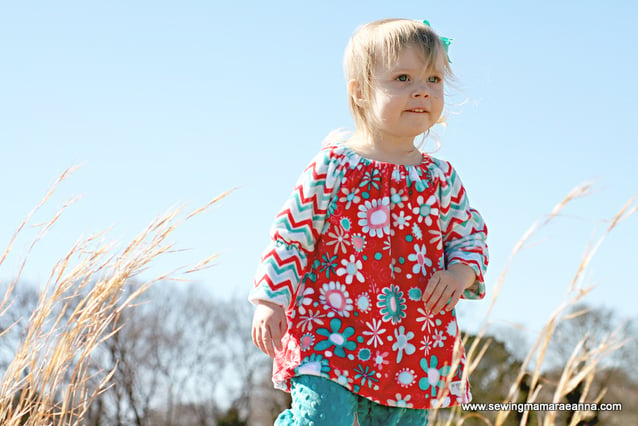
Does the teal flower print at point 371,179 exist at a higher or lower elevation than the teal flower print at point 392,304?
higher

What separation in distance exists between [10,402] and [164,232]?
0.73 metres

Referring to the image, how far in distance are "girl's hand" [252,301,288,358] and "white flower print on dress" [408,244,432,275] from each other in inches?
15.6

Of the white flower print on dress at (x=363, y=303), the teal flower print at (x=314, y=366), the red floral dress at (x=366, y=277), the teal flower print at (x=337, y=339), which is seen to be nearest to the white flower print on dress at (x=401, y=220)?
the red floral dress at (x=366, y=277)

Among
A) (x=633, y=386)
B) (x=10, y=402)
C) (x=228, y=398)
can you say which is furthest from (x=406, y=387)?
(x=228, y=398)

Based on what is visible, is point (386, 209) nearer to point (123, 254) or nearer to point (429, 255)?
point (429, 255)

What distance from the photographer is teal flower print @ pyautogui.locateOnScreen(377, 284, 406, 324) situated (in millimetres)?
2082

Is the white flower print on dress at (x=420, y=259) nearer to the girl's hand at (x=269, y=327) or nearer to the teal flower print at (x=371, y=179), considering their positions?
the teal flower print at (x=371, y=179)

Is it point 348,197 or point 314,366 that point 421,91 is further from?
point 314,366

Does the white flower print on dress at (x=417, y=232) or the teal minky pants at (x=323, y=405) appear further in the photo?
the white flower print on dress at (x=417, y=232)

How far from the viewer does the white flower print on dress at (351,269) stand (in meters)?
2.10

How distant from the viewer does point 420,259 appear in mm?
2168

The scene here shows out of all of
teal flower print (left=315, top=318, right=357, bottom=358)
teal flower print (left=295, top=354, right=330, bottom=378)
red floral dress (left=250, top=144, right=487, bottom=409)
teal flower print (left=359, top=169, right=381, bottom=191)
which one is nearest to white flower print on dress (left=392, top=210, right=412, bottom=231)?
red floral dress (left=250, top=144, right=487, bottom=409)

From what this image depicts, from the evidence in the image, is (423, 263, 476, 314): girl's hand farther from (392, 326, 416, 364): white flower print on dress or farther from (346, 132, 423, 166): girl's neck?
(346, 132, 423, 166): girl's neck

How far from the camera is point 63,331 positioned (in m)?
2.48
